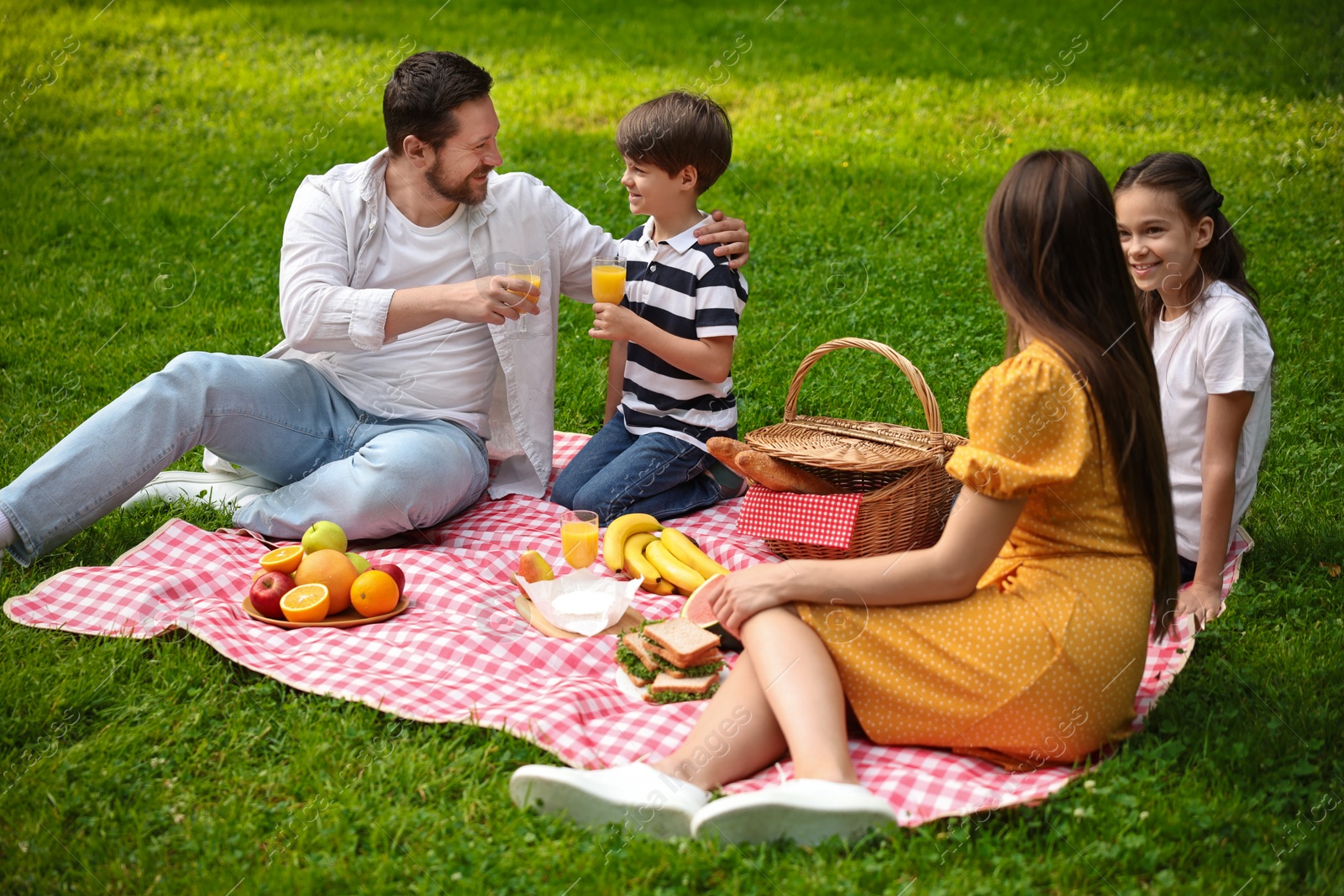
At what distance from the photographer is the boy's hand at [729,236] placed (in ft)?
14.5

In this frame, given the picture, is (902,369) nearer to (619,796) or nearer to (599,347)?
(619,796)

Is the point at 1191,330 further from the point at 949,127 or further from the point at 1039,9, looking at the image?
the point at 1039,9

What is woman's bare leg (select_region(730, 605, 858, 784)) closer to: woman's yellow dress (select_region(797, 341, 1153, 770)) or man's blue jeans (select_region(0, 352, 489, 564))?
woman's yellow dress (select_region(797, 341, 1153, 770))

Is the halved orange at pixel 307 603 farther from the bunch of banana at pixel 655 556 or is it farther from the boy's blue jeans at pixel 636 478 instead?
the boy's blue jeans at pixel 636 478

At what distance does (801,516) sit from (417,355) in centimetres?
171

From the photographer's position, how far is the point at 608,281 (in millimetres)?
4121

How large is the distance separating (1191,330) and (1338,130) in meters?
6.42

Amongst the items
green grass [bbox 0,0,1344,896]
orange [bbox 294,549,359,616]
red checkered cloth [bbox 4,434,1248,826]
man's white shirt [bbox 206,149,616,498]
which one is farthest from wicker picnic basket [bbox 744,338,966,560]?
orange [bbox 294,549,359,616]

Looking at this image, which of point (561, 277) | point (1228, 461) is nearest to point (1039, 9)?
point (561, 277)

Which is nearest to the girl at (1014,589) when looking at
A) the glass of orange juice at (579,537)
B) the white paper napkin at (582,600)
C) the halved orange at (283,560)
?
the white paper napkin at (582,600)

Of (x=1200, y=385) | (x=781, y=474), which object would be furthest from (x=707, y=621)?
(x=1200, y=385)

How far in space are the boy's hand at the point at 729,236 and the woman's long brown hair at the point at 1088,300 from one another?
67.2 inches

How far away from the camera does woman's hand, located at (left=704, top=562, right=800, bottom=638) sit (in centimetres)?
281

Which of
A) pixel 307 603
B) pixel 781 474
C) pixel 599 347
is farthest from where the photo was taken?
pixel 599 347
